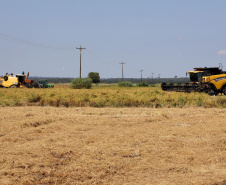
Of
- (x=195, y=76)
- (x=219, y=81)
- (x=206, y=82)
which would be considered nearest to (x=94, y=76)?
(x=195, y=76)

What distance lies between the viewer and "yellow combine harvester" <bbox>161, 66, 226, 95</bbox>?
92.6ft

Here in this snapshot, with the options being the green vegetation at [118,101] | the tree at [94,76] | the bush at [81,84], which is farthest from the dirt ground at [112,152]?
the tree at [94,76]

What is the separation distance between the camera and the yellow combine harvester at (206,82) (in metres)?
28.2

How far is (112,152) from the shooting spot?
28.9 feet

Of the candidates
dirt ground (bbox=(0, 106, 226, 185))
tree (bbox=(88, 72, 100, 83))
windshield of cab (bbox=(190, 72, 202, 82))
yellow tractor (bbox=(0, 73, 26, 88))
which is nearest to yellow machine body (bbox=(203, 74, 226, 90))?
windshield of cab (bbox=(190, 72, 202, 82))

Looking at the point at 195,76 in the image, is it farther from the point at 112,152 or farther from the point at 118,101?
the point at 112,152

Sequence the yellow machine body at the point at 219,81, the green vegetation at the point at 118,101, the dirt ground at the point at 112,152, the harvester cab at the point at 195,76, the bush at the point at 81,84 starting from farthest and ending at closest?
1. the bush at the point at 81,84
2. the harvester cab at the point at 195,76
3. the yellow machine body at the point at 219,81
4. the green vegetation at the point at 118,101
5. the dirt ground at the point at 112,152

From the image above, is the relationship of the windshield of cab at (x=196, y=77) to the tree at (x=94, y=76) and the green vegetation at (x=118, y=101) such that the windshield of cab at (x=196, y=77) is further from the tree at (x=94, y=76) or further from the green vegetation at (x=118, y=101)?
the tree at (x=94, y=76)

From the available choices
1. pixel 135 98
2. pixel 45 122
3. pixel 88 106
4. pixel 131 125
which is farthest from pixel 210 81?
pixel 45 122

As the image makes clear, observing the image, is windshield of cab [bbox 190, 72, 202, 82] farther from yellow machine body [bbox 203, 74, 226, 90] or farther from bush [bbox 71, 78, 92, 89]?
bush [bbox 71, 78, 92, 89]

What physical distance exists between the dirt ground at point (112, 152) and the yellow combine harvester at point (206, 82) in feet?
49.1

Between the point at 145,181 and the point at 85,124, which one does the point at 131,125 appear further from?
the point at 145,181

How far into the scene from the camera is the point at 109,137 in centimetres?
1097

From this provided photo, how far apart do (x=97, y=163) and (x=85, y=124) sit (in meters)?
6.14
